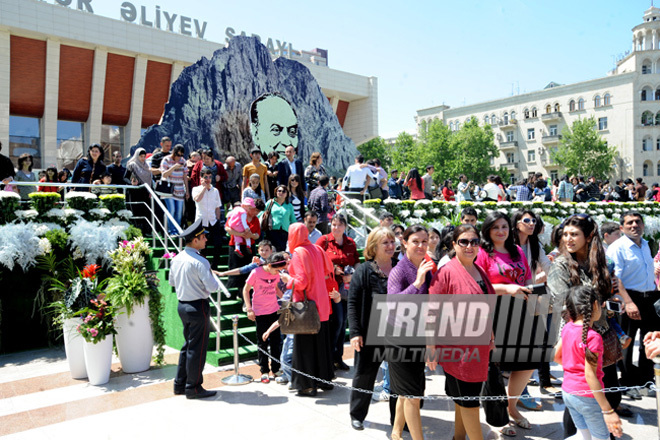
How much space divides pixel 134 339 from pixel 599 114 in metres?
59.4

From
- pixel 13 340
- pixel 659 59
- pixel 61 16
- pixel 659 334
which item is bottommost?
pixel 13 340

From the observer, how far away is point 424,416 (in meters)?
4.64

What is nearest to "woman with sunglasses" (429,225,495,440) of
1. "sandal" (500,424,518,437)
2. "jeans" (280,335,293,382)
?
"sandal" (500,424,518,437)

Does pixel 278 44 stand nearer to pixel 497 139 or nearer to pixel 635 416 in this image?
pixel 635 416

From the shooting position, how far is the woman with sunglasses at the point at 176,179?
29.7 feet

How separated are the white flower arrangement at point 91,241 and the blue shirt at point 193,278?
3.21 m

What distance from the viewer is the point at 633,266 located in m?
4.90

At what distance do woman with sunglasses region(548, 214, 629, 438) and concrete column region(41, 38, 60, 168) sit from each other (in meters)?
24.2

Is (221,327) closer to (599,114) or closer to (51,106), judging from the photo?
(51,106)

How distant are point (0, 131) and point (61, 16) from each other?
616 centimetres

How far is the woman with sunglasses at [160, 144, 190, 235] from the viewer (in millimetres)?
9047

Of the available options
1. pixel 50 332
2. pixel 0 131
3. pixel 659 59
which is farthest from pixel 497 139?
pixel 50 332

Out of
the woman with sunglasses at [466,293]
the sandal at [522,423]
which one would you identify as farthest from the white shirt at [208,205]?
the sandal at [522,423]

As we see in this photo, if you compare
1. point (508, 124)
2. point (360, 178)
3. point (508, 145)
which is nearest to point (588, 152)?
point (508, 145)
